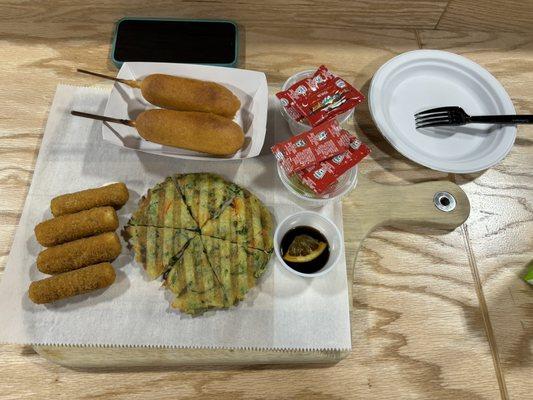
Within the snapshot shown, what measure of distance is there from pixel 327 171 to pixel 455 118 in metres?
0.79

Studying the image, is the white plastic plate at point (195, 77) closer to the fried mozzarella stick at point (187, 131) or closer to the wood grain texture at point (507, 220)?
the fried mozzarella stick at point (187, 131)

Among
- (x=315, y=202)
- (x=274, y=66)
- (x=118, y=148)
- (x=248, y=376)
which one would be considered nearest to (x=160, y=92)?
(x=118, y=148)

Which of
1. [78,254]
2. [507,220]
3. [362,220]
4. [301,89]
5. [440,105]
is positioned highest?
[301,89]

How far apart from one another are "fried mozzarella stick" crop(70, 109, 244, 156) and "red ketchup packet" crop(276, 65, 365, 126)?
0.29m

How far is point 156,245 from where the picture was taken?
63.2 inches

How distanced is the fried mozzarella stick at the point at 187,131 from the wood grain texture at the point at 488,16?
1.47 m

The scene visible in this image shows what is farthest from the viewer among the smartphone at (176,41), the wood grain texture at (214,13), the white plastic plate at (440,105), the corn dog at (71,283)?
the wood grain texture at (214,13)

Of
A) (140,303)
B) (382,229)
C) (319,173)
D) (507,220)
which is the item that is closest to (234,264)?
(140,303)

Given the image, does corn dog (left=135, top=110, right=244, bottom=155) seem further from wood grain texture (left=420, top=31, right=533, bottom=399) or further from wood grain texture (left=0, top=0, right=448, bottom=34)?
wood grain texture (left=420, top=31, right=533, bottom=399)

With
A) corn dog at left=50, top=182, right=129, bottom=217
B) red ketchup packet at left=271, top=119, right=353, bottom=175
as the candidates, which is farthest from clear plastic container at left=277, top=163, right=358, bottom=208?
corn dog at left=50, top=182, right=129, bottom=217

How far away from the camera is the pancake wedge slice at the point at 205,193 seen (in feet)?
5.47

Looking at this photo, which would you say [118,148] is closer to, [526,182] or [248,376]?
[248,376]

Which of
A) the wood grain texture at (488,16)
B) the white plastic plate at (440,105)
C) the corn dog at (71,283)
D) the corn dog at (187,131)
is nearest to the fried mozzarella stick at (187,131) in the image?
the corn dog at (187,131)

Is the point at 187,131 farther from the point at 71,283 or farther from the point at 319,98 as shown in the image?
the point at 71,283
